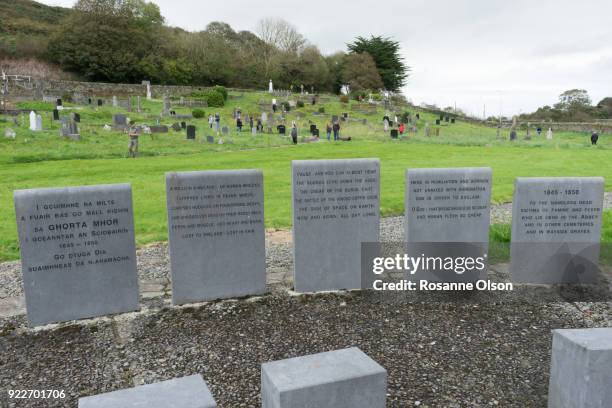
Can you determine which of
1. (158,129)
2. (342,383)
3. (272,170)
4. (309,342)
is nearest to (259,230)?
(309,342)

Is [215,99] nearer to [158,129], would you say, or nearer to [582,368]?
[158,129]

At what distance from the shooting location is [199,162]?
17312 millimetres

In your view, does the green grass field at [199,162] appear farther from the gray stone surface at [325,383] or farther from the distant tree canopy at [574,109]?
the distant tree canopy at [574,109]

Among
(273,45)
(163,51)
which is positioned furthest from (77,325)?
(273,45)

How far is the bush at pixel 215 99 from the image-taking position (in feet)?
160

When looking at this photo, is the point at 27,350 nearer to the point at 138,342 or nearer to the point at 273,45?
the point at 138,342

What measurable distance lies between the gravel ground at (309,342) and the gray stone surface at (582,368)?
44 centimetres

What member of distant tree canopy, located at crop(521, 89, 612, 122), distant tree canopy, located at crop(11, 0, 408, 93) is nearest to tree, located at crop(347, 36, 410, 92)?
distant tree canopy, located at crop(11, 0, 408, 93)

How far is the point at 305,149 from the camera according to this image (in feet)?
73.9

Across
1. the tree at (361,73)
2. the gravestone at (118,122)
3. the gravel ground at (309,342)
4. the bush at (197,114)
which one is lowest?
the gravel ground at (309,342)

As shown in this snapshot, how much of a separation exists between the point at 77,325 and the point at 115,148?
55.6ft

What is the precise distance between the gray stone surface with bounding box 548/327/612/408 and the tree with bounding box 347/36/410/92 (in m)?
78.2

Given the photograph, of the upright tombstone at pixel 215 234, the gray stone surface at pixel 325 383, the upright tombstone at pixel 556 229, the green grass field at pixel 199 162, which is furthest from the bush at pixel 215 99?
the gray stone surface at pixel 325 383

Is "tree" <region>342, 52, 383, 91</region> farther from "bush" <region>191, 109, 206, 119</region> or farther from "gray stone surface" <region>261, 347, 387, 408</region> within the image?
"gray stone surface" <region>261, 347, 387, 408</region>
